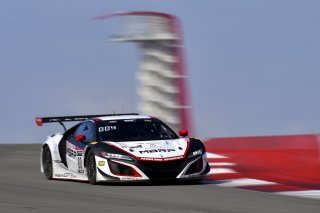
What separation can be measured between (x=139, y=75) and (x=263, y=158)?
45.6ft

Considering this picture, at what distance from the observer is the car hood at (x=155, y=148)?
43.8 ft

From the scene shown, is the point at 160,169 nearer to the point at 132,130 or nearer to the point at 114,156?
the point at 114,156

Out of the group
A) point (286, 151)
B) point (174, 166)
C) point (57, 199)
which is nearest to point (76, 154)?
point (174, 166)

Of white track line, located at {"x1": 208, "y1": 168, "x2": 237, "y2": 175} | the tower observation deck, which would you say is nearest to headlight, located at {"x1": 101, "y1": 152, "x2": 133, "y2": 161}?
white track line, located at {"x1": 208, "y1": 168, "x2": 237, "y2": 175}

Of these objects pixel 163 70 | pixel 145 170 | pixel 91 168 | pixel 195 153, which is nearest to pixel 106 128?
Result: pixel 91 168

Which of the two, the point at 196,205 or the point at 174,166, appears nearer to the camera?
the point at 196,205

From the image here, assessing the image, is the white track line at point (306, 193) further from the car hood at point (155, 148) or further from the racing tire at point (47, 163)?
the racing tire at point (47, 163)

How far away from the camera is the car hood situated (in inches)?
525

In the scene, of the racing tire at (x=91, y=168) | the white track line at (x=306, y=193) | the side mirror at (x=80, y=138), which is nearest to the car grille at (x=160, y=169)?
the racing tire at (x=91, y=168)

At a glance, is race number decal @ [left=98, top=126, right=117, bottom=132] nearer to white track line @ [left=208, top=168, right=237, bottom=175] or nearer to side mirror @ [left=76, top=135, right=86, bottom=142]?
side mirror @ [left=76, top=135, right=86, bottom=142]

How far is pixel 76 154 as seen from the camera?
1454 cm

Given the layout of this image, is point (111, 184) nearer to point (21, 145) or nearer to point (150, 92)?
point (21, 145)

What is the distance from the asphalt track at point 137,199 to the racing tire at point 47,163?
431mm

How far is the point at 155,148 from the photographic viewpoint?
44.3 ft
